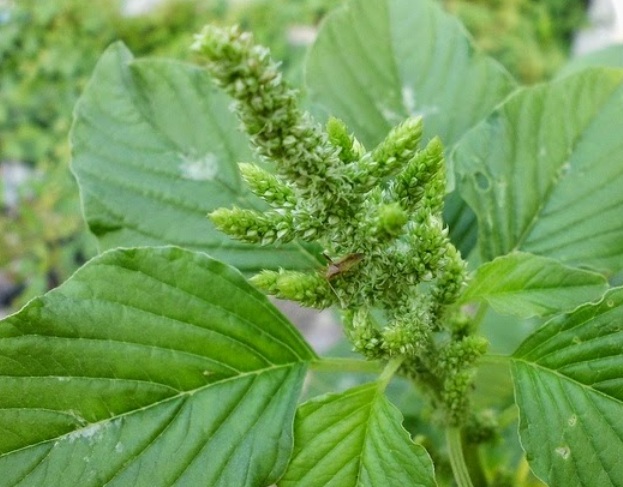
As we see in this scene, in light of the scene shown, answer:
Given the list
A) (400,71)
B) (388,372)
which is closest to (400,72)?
(400,71)

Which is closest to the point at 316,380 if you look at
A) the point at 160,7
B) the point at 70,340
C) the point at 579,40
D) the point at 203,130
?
the point at 203,130

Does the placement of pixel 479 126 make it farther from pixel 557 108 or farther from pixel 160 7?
pixel 160 7

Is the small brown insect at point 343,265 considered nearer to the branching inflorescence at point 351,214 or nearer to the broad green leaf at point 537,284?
the branching inflorescence at point 351,214

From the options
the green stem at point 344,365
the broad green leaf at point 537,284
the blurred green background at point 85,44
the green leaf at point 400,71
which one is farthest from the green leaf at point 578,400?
the blurred green background at point 85,44

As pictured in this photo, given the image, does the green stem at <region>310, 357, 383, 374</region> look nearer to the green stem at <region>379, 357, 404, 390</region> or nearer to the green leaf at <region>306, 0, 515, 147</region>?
the green stem at <region>379, 357, 404, 390</region>

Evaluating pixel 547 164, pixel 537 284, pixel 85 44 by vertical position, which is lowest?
pixel 537 284

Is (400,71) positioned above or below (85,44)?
below

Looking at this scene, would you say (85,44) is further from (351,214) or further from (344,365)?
(351,214)
